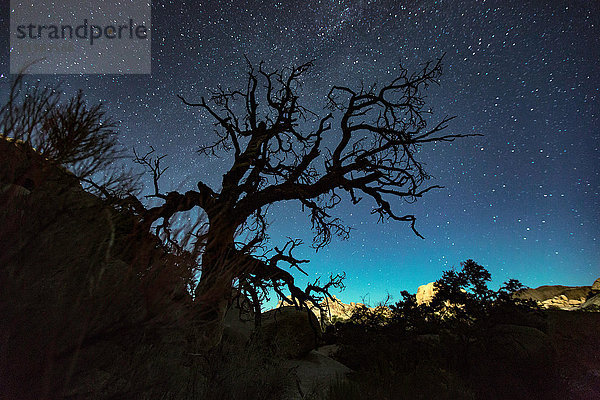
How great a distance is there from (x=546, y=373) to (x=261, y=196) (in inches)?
330

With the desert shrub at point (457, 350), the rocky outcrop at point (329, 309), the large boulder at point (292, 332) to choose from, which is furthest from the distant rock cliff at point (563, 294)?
the large boulder at point (292, 332)

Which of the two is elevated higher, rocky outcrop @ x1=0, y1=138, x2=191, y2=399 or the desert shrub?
rocky outcrop @ x1=0, y1=138, x2=191, y2=399

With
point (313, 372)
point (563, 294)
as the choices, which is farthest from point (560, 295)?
point (313, 372)

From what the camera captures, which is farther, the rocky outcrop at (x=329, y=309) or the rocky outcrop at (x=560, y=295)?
the rocky outcrop at (x=560, y=295)

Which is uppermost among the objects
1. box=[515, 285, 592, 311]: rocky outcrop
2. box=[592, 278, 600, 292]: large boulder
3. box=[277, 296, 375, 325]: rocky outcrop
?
box=[277, 296, 375, 325]: rocky outcrop

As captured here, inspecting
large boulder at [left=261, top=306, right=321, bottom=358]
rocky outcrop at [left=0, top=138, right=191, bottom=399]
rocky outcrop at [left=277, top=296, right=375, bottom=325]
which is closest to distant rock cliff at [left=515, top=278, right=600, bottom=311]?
rocky outcrop at [left=277, top=296, right=375, bottom=325]

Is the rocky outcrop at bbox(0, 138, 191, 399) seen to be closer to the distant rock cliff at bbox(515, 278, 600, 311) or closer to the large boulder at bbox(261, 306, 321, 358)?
the large boulder at bbox(261, 306, 321, 358)

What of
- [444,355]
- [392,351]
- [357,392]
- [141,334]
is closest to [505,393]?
[444,355]

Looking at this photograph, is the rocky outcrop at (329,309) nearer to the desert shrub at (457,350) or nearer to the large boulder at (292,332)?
the large boulder at (292,332)

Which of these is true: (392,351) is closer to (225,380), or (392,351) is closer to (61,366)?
(225,380)

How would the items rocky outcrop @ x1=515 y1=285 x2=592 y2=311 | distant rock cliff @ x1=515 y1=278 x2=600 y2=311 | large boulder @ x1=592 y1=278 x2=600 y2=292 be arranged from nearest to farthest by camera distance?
distant rock cliff @ x1=515 y1=278 x2=600 y2=311 → rocky outcrop @ x1=515 y1=285 x2=592 y2=311 → large boulder @ x1=592 y1=278 x2=600 y2=292

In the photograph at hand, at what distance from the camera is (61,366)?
1.77 metres

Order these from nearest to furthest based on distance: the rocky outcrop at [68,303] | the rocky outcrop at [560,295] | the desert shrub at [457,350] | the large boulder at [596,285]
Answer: the rocky outcrop at [68,303]
the desert shrub at [457,350]
the rocky outcrop at [560,295]
the large boulder at [596,285]

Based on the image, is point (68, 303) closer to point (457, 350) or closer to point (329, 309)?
point (329, 309)
